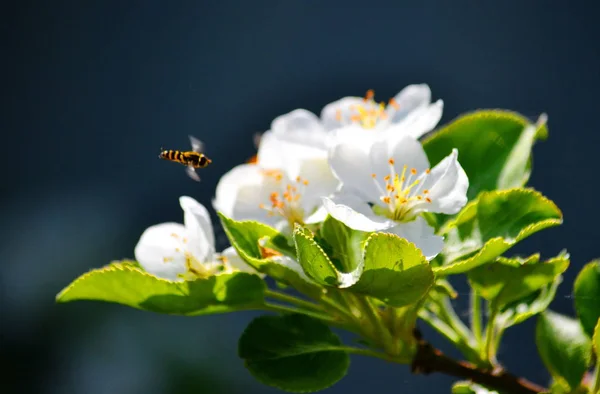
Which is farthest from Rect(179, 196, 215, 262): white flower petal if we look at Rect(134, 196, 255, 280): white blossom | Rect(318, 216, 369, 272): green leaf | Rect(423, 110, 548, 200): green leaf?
Rect(423, 110, 548, 200): green leaf

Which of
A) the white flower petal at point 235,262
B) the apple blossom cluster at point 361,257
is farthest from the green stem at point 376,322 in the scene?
the white flower petal at point 235,262

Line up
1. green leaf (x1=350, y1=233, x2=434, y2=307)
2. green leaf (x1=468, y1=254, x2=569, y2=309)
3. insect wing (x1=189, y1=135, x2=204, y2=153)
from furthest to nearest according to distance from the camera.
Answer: insect wing (x1=189, y1=135, x2=204, y2=153)
green leaf (x1=468, y1=254, x2=569, y2=309)
green leaf (x1=350, y1=233, x2=434, y2=307)

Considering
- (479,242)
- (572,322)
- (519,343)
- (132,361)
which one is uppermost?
(479,242)

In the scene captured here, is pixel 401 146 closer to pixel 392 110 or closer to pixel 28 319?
pixel 392 110

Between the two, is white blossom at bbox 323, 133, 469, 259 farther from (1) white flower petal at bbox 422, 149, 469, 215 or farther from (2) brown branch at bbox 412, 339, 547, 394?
(2) brown branch at bbox 412, 339, 547, 394

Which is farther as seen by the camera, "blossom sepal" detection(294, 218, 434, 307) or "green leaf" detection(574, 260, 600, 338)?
"green leaf" detection(574, 260, 600, 338)

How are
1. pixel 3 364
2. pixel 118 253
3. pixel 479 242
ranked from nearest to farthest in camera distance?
pixel 479 242 → pixel 3 364 → pixel 118 253

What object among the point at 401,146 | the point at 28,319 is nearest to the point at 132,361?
the point at 28,319

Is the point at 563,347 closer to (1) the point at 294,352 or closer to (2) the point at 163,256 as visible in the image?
(1) the point at 294,352
